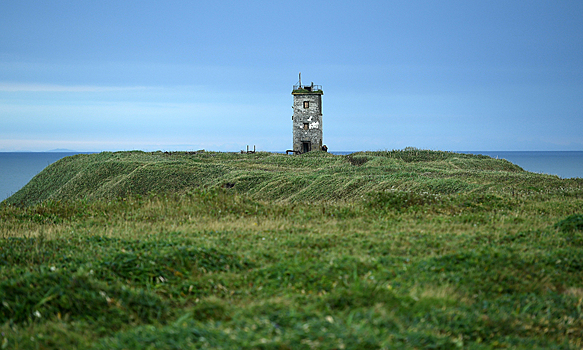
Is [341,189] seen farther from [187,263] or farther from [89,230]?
[187,263]

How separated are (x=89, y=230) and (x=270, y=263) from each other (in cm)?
609

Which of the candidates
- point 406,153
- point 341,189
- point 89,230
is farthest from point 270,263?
point 406,153

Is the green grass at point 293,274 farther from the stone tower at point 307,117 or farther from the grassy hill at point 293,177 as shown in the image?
the stone tower at point 307,117

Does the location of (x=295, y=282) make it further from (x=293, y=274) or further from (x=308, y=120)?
(x=308, y=120)

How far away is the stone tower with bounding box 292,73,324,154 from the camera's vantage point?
53.7 metres

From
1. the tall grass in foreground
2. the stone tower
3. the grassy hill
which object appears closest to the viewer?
the tall grass in foreground

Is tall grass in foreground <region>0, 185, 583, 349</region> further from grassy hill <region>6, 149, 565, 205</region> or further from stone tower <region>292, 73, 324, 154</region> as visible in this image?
stone tower <region>292, 73, 324, 154</region>

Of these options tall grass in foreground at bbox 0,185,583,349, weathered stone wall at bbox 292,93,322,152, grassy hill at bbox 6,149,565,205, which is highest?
weathered stone wall at bbox 292,93,322,152

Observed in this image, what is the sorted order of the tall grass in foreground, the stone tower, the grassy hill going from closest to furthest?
the tall grass in foreground < the grassy hill < the stone tower

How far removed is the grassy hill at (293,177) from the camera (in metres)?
24.4

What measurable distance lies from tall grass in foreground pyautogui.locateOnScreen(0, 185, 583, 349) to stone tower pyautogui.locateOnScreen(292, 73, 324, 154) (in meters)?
40.8

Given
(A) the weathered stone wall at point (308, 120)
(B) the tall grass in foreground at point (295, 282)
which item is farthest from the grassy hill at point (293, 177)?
(B) the tall grass in foreground at point (295, 282)

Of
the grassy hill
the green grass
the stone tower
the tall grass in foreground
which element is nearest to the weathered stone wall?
the stone tower

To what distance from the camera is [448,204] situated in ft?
50.3
